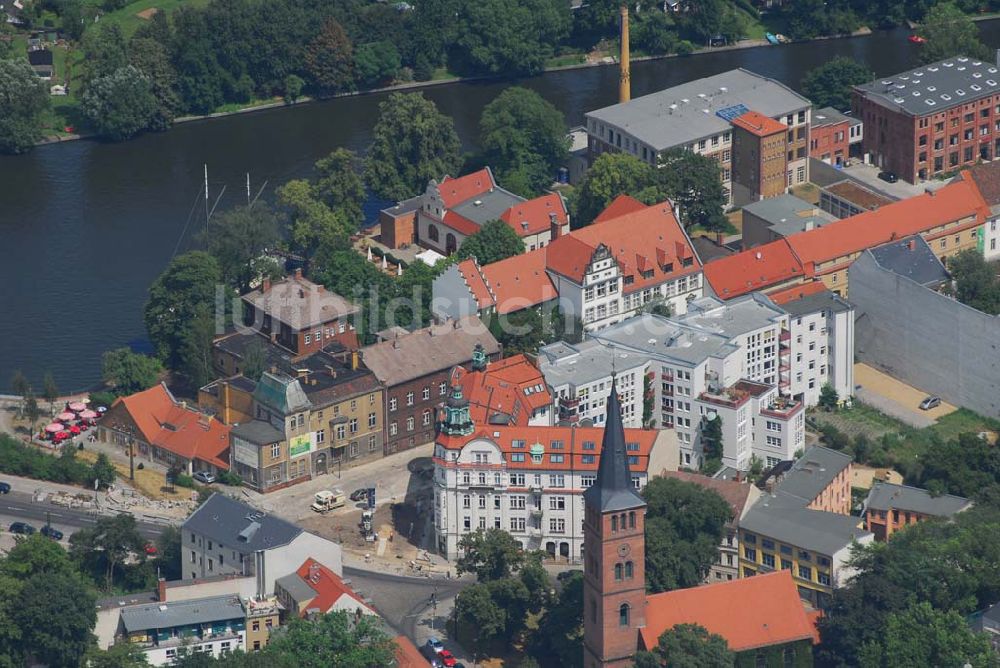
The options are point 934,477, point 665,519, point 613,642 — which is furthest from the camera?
point 934,477

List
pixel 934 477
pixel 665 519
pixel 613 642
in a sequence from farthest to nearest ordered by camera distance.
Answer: pixel 934 477 < pixel 665 519 < pixel 613 642

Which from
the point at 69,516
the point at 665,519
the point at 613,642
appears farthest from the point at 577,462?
the point at 69,516

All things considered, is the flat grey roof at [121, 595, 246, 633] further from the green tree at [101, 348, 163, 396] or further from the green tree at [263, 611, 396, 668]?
the green tree at [101, 348, 163, 396]

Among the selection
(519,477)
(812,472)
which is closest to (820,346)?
(812,472)

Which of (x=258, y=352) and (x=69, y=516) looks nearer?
(x=69, y=516)

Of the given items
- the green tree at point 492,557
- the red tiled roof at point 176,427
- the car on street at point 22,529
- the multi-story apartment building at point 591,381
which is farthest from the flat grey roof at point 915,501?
the car on street at point 22,529

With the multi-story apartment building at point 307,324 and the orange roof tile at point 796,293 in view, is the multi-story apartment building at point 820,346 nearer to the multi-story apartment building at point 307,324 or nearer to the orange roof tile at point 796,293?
the orange roof tile at point 796,293

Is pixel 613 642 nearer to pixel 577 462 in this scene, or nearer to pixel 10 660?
pixel 577 462

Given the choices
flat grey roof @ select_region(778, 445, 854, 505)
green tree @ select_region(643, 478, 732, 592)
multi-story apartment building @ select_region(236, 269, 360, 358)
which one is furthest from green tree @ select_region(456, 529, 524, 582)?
multi-story apartment building @ select_region(236, 269, 360, 358)
